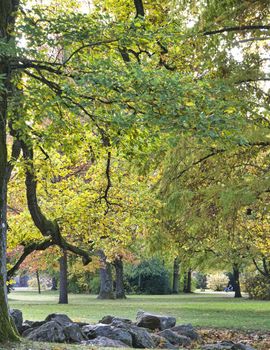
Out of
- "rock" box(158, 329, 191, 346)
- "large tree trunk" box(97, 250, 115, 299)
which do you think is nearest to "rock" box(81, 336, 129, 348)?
"rock" box(158, 329, 191, 346)

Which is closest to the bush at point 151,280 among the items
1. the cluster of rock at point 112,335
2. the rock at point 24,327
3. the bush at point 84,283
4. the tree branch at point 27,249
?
the bush at point 84,283

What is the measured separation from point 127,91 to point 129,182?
31.7ft

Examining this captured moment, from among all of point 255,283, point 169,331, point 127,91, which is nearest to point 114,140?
point 127,91

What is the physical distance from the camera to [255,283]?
39.1 meters

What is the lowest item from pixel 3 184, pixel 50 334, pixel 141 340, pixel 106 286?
pixel 141 340

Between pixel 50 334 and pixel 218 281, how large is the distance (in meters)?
53.0

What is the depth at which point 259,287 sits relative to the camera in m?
38.0

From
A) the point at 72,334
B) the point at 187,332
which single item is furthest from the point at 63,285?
the point at 72,334

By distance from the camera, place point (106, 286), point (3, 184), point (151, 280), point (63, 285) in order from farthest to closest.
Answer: point (151, 280)
point (106, 286)
point (63, 285)
point (3, 184)

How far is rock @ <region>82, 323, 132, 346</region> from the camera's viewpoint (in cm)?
1153

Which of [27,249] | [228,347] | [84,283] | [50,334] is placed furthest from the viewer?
[84,283]

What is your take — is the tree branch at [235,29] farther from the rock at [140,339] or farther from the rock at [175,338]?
the rock at [175,338]

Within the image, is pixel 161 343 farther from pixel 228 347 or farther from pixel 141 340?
pixel 228 347

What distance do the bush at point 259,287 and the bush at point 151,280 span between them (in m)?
8.71
